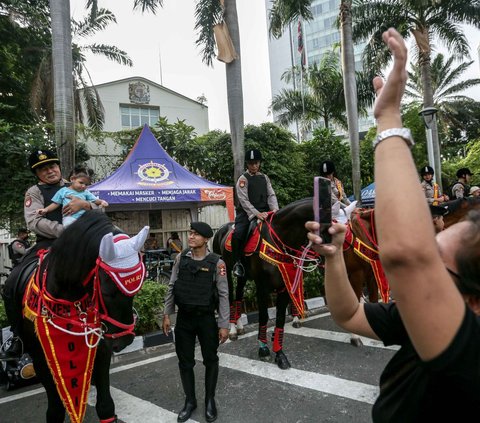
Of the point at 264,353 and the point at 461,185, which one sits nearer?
the point at 264,353

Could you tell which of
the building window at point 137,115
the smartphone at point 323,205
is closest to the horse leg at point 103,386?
the smartphone at point 323,205

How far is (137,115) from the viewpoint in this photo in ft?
80.1

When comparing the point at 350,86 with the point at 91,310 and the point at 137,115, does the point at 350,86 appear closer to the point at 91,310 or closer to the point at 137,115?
the point at 91,310

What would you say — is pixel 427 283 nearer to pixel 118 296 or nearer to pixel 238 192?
pixel 118 296

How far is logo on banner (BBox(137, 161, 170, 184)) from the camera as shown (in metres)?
10.5

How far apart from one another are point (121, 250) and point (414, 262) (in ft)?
7.19

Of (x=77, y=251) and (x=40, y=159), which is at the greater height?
(x=40, y=159)

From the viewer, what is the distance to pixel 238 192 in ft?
18.7

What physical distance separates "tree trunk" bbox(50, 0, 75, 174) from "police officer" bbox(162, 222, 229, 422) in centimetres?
477

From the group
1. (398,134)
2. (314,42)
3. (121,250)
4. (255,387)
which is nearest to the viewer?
(398,134)

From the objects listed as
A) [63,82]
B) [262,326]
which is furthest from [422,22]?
[262,326]

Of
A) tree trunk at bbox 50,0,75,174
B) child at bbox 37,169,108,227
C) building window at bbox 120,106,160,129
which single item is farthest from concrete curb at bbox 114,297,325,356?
building window at bbox 120,106,160,129

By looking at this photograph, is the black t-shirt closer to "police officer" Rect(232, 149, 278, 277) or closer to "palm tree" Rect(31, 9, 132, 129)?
"police officer" Rect(232, 149, 278, 277)

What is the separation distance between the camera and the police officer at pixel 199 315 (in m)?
3.48
